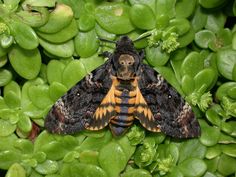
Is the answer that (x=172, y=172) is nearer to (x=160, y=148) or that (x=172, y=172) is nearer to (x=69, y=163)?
(x=160, y=148)

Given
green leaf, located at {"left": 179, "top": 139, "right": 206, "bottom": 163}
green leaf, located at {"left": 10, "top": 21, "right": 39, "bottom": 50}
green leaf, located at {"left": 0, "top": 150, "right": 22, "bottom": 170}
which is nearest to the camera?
green leaf, located at {"left": 10, "top": 21, "right": 39, "bottom": 50}

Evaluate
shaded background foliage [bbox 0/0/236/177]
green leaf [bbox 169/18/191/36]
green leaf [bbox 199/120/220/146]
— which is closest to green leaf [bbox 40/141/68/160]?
shaded background foliage [bbox 0/0/236/177]

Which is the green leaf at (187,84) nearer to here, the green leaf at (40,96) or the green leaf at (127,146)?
the green leaf at (127,146)

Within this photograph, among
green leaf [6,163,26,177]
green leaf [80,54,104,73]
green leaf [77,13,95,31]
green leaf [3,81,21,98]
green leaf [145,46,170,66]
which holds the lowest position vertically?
green leaf [6,163,26,177]

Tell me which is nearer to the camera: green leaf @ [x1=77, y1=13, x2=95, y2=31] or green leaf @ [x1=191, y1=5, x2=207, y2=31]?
green leaf @ [x1=77, y1=13, x2=95, y2=31]

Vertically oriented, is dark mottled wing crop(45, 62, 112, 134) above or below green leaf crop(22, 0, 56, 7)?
below

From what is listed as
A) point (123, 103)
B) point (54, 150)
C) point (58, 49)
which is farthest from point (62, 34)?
point (54, 150)

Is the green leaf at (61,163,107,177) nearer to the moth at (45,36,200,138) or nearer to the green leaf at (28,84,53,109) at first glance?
the moth at (45,36,200,138)
